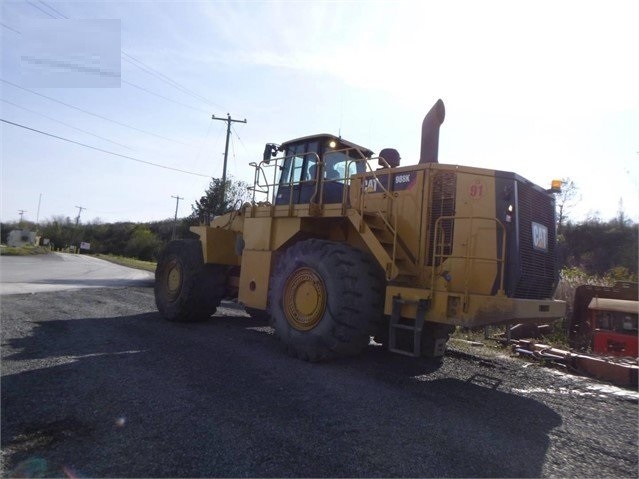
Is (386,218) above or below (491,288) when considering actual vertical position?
above

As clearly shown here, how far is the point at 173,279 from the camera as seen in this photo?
954 centimetres

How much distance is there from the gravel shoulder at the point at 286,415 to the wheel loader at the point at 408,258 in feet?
2.14

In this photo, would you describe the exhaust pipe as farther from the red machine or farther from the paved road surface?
the paved road surface

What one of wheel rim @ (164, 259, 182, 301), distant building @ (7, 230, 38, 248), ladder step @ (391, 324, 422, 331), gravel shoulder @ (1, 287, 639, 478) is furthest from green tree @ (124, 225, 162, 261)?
ladder step @ (391, 324, 422, 331)

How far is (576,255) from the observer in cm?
3136

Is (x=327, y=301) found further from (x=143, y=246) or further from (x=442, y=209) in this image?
(x=143, y=246)

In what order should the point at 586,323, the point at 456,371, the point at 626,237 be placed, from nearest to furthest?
the point at 456,371 < the point at 586,323 < the point at 626,237

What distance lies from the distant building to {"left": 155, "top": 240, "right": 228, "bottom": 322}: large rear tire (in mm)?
60118

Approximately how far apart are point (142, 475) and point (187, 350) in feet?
11.8

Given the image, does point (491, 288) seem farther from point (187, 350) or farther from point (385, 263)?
point (187, 350)

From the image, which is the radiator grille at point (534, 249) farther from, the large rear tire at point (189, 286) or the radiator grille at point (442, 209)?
the large rear tire at point (189, 286)

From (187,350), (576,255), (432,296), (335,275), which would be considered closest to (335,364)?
(335,275)

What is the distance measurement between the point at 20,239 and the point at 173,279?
2574 inches

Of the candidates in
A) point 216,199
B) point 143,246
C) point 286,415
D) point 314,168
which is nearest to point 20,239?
point 143,246
